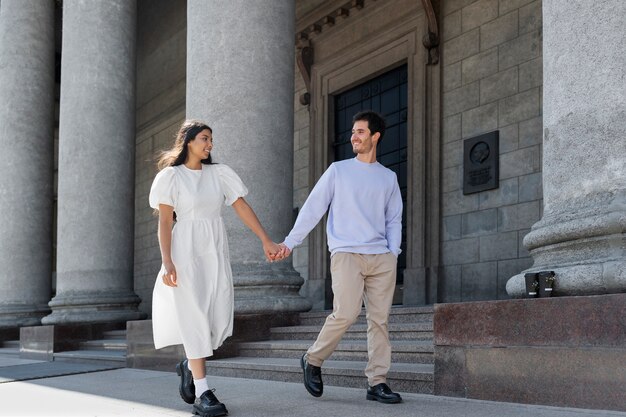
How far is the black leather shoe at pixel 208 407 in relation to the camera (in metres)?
5.34

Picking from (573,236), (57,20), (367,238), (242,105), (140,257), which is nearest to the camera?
(573,236)

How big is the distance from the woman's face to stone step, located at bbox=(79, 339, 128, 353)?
21.7ft

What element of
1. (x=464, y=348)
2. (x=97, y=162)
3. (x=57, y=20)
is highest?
(x=57, y=20)

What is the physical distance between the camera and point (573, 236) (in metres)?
5.36

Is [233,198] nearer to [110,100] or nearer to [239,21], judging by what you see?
[239,21]

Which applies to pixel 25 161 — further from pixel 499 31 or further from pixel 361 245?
pixel 361 245

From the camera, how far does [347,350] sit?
761 centimetres

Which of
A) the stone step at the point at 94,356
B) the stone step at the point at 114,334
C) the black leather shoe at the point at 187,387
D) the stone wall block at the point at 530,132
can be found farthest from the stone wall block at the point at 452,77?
the black leather shoe at the point at 187,387

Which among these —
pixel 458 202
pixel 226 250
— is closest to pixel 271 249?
pixel 226 250

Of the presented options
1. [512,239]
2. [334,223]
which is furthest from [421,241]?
[334,223]

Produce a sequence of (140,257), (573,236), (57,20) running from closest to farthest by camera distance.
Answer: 1. (573,236)
2. (57,20)
3. (140,257)

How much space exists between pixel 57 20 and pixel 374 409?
19.4 meters

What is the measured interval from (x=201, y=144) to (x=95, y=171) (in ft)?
27.4

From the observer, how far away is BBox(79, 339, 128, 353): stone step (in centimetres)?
1198
